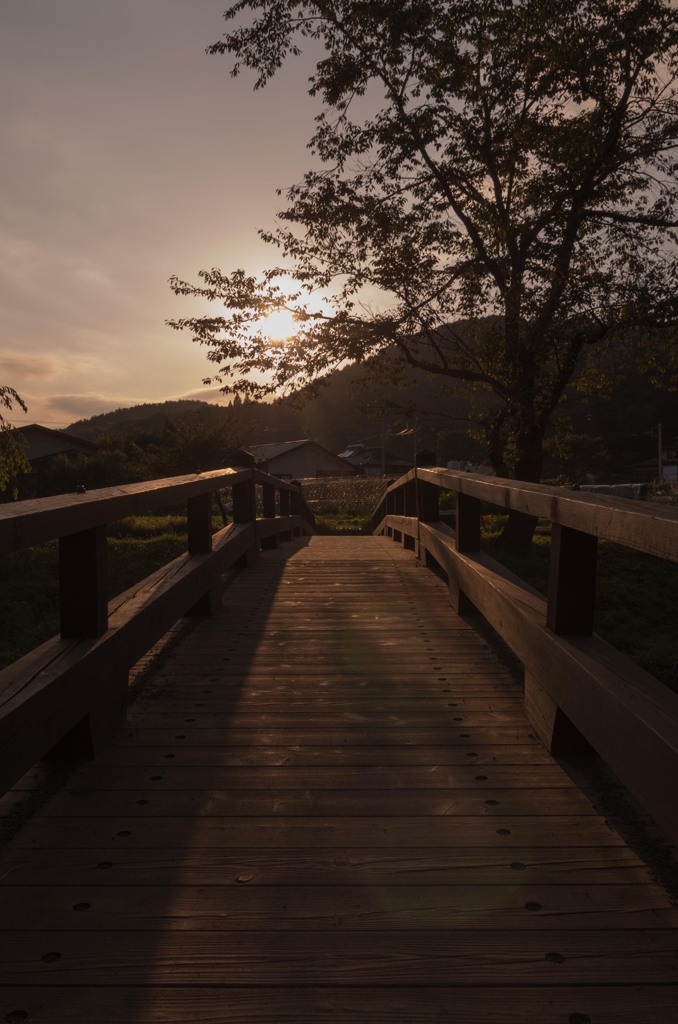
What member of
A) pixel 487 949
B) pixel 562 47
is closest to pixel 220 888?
pixel 487 949

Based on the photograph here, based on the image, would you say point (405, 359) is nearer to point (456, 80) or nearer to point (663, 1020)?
point (456, 80)

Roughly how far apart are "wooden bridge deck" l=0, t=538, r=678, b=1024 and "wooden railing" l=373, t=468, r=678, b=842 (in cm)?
28

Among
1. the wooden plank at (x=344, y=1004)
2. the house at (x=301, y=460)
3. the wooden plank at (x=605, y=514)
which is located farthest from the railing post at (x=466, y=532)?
the house at (x=301, y=460)

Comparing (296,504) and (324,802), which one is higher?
(324,802)

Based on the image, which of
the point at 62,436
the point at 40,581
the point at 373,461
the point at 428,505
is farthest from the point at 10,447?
the point at 373,461

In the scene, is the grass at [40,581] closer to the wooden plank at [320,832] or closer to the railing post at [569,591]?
the wooden plank at [320,832]

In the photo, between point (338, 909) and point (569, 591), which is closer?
point (338, 909)

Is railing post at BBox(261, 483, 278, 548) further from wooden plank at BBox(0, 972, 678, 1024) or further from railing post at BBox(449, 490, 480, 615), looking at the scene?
wooden plank at BBox(0, 972, 678, 1024)

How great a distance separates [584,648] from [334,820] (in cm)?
99

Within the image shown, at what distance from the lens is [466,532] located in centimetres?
520

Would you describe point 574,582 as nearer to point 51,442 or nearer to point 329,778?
point 329,778

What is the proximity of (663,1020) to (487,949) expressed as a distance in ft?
1.26

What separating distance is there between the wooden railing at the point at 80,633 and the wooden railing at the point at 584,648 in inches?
63.3

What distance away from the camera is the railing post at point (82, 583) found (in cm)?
→ 279
